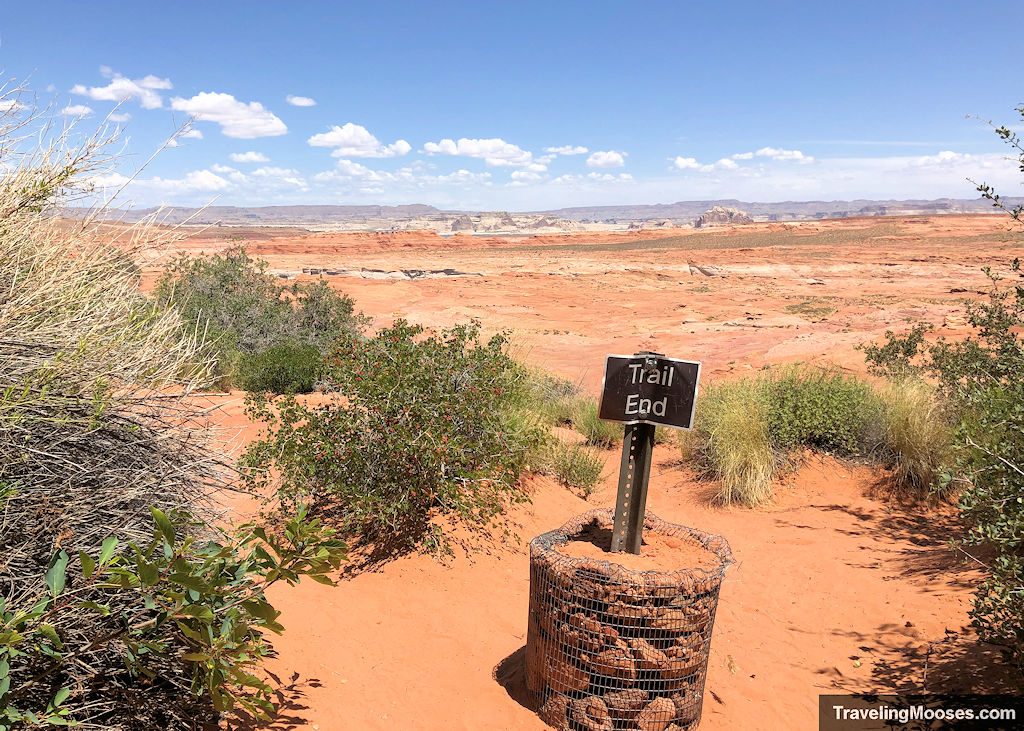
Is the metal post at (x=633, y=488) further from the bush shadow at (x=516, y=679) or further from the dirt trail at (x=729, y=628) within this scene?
the dirt trail at (x=729, y=628)

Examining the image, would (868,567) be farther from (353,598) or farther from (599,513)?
(353,598)

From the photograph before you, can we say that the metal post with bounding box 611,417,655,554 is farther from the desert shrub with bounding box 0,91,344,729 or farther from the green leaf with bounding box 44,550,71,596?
the green leaf with bounding box 44,550,71,596

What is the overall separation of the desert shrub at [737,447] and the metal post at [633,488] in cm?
397

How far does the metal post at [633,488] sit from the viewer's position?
3.64 metres

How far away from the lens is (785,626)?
4941 millimetres

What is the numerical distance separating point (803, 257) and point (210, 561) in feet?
146

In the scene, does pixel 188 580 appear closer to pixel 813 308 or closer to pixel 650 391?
pixel 650 391

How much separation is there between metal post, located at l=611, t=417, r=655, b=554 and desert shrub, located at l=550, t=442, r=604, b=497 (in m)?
3.56

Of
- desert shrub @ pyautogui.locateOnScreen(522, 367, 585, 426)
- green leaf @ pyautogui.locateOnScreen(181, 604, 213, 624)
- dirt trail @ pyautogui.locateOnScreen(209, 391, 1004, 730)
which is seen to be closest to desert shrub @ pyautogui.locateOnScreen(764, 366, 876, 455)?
dirt trail @ pyautogui.locateOnScreen(209, 391, 1004, 730)

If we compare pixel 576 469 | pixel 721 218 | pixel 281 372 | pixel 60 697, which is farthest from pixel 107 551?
pixel 721 218

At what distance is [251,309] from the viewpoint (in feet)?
42.9

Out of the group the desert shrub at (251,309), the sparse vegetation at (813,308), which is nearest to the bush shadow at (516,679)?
the desert shrub at (251,309)

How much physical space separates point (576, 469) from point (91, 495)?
5.30 m

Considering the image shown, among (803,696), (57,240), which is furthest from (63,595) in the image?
(803,696)
